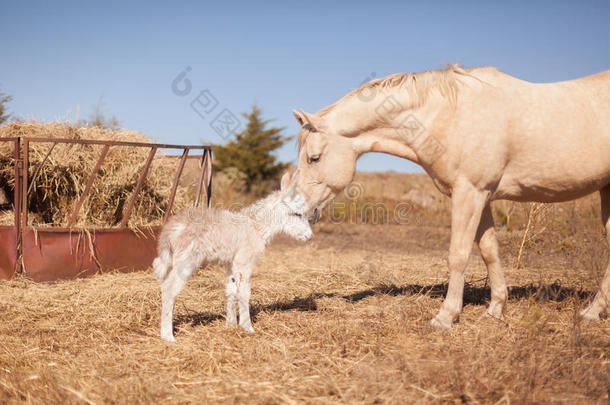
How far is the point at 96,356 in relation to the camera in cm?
322

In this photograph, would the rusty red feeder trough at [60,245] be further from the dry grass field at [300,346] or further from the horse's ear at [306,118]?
the horse's ear at [306,118]

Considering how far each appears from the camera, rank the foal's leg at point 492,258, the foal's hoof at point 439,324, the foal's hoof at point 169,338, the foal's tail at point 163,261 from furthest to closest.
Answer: the foal's leg at point 492,258 < the foal's hoof at point 439,324 < the foal's tail at point 163,261 < the foal's hoof at point 169,338

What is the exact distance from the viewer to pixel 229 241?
3676 mm

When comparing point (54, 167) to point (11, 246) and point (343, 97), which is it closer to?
point (11, 246)

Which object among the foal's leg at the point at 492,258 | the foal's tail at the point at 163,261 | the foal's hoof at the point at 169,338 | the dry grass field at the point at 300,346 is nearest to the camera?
the dry grass field at the point at 300,346

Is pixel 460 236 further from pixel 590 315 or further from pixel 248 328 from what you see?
pixel 248 328

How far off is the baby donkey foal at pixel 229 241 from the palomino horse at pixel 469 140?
303mm

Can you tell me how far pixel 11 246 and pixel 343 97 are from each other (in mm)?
4700

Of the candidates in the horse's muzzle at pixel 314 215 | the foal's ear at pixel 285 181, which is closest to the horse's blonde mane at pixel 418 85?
the foal's ear at pixel 285 181

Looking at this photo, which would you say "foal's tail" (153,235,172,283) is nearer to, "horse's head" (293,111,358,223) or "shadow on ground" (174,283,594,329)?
"shadow on ground" (174,283,594,329)

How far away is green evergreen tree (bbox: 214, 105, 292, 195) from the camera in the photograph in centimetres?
2036

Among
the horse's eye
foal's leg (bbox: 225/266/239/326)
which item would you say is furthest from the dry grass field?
the horse's eye

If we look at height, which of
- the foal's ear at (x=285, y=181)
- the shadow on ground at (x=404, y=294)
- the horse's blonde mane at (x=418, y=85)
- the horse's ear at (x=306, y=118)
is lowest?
the shadow on ground at (x=404, y=294)

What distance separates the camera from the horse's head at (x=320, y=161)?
395 cm
